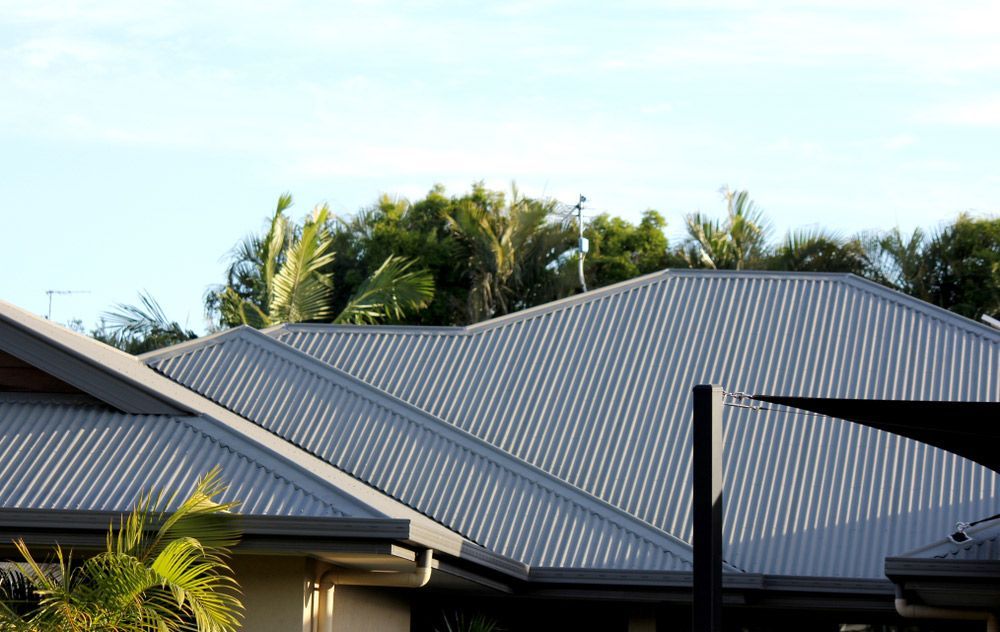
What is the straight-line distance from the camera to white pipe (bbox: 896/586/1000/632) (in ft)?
41.0

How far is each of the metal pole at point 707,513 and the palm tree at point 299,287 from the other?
2344 centimetres

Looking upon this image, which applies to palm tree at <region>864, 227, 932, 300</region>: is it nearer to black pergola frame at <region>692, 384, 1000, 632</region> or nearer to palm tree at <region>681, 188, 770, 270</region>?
palm tree at <region>681, 188, 770, 270</region>

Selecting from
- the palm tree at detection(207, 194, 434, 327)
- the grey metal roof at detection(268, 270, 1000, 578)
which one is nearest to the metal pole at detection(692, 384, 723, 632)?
the grey metal roof at detection(268, 270, 1000, 578)

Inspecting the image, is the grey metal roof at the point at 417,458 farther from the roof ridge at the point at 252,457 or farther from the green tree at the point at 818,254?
the green tree at the point at 818,254

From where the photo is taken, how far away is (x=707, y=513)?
31.4 feet

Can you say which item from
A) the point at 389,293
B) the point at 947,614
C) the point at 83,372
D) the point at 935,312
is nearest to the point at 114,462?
the point at 83,372

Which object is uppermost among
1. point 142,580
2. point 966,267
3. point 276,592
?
point 966,267

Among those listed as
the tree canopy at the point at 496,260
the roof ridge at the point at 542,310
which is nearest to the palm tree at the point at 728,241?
the tree canopy at the point at 496,260

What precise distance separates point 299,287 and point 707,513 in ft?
84.1

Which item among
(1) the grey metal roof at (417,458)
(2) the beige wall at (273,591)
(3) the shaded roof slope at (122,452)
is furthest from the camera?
(1) the grey metal roof at (417,458)

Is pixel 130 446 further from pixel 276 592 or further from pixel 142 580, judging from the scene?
pixel 142 580

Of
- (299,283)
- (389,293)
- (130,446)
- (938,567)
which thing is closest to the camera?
(938,567)

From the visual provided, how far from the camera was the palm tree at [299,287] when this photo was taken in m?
33.8

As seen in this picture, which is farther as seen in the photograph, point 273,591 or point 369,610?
point 369,610
